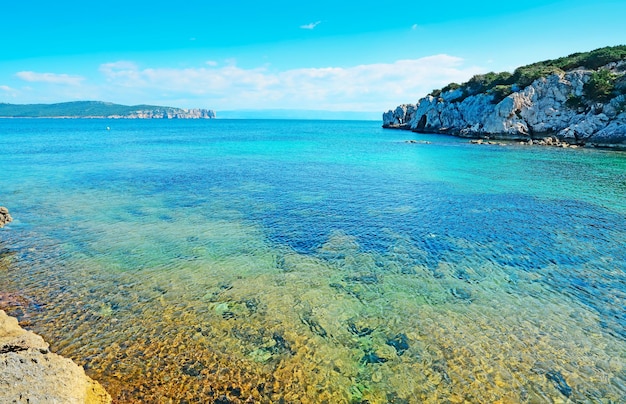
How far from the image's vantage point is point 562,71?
2958 inches

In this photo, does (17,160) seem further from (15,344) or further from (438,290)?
(438,290)

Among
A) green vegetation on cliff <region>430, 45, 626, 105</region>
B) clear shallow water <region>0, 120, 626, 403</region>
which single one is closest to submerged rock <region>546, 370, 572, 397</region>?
clear shallow water <region>0, 120, 626, 403</region>

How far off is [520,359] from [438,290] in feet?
13.3

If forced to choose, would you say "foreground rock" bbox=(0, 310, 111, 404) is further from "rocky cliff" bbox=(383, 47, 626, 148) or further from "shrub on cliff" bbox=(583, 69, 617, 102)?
"shrub on cliff" bbox=(583, 69, 617, 102)

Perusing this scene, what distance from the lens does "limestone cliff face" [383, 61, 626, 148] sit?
6122 centimetres

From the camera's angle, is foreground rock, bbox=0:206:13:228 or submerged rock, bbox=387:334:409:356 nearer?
submerged rock, bbox=387:334:409:356

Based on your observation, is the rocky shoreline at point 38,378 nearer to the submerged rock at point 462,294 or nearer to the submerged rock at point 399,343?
the submerged rock at point 399,343

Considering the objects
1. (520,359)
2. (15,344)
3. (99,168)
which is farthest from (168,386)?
(99,168)

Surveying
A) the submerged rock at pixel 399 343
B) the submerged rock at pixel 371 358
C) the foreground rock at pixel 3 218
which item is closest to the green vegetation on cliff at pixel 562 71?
the submerged rock at pixel 399 343

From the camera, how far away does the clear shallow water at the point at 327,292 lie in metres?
9.22

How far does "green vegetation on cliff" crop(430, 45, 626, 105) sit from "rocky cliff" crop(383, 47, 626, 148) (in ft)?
0.50

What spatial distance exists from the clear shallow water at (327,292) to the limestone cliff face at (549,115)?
43.1 meters

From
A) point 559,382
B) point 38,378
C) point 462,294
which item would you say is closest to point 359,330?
point 462,294

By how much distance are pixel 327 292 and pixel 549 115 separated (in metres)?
77.7
